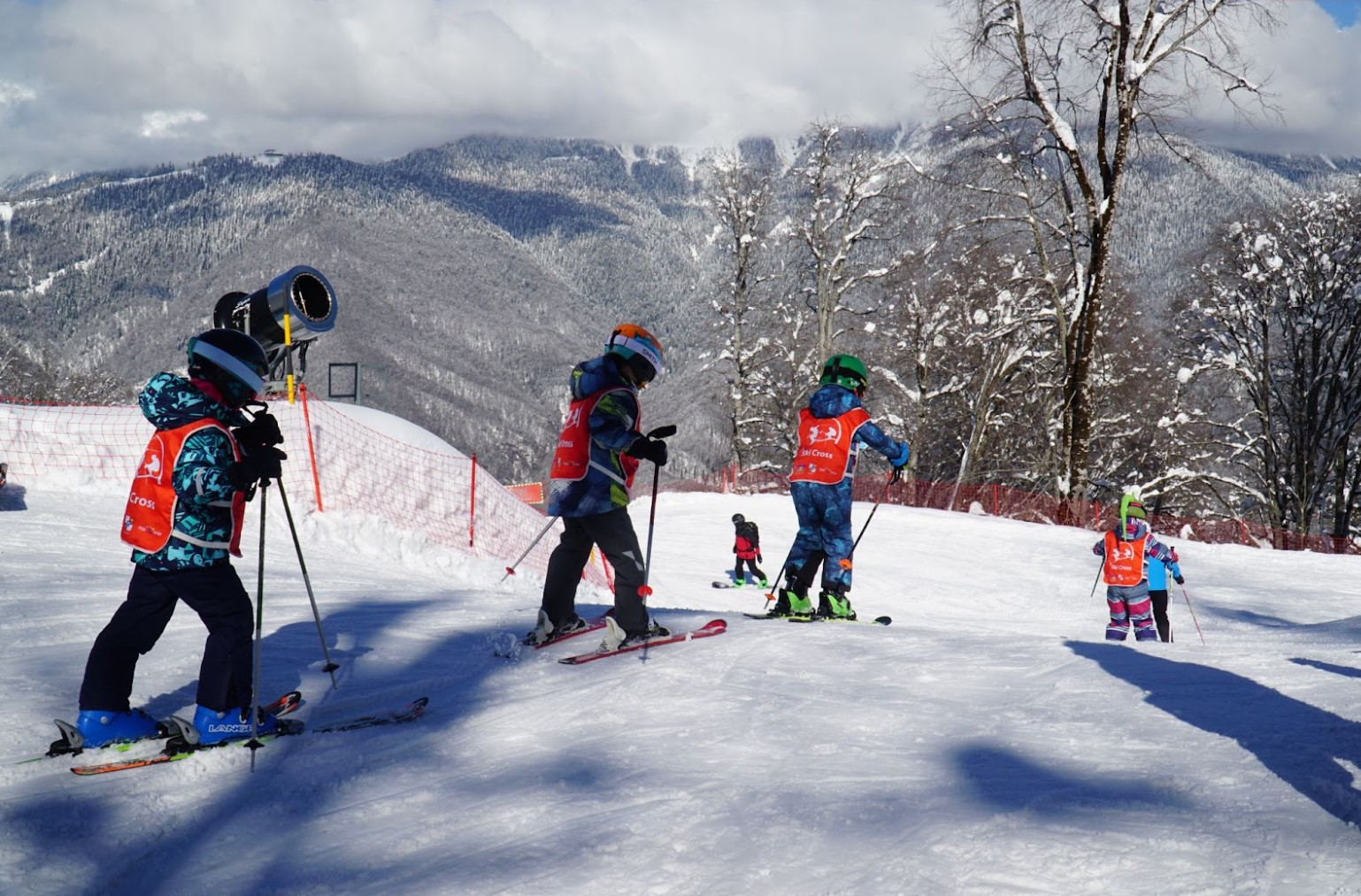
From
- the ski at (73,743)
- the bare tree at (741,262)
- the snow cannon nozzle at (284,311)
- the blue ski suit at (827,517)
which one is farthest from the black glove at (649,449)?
the bare tree at (741,262)

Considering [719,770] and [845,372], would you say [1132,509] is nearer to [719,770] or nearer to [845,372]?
[845,372]

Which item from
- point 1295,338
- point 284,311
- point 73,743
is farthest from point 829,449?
point 1295,338

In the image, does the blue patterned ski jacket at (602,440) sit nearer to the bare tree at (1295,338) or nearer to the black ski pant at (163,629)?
the black ski pant at (163,629)

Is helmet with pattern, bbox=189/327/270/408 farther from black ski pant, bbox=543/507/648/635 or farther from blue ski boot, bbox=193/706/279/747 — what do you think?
black ski pant, bbox=543/507/648/635

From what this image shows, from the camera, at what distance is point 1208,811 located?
9.95 feet

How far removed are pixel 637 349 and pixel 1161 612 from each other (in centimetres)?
759

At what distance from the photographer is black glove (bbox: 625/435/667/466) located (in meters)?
5.05

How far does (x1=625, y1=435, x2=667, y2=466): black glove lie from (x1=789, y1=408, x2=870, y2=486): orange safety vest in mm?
1789

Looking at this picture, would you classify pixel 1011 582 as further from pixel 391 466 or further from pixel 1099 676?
pixel 1099 676

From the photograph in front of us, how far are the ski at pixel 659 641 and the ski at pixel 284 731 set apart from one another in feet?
2.92

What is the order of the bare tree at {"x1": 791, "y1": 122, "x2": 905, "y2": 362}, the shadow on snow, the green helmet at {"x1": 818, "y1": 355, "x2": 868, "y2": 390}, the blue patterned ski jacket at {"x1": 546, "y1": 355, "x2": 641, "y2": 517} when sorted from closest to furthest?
1. the shadow on snow
2. the blue patterned ski jacket at {"x1": 546, "y1": 355, "x2": 641, "y2": 517}
3. the green helmet at {"x1": 818, "y1": 355, "x2": 868, "y2": 390}
4. the bare tree at {"x1": 791, "y1": 122, "x2": 905, "y2": 362}

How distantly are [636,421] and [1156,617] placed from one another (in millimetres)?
7603

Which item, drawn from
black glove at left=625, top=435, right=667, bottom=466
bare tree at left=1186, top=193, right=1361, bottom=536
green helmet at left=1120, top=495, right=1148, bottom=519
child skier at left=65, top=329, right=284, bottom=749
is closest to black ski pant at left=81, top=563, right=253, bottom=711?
child skier at left=65, top=329, right=284, bottom=749

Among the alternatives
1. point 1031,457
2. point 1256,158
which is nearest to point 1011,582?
point 1031,457
